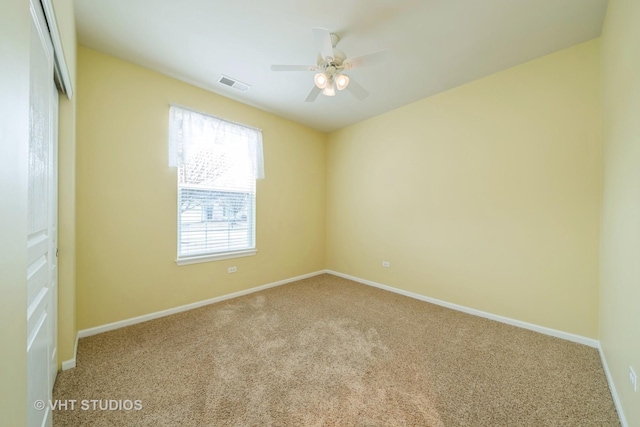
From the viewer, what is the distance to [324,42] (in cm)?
187

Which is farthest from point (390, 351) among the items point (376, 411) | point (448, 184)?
point (448, 184)

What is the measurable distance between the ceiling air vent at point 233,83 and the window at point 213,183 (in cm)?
49

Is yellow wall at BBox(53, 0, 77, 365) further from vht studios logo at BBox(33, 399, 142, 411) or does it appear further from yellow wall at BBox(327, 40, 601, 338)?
yellow wall at BBox(327, 40, 601, 338)

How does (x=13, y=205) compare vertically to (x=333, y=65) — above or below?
below

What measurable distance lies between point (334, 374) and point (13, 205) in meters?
2.01

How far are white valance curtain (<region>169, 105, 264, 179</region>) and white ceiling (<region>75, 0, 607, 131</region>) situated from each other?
0.48 meters

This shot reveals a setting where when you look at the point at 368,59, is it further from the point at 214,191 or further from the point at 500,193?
the point at 214,191

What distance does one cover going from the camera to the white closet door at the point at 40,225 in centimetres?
108

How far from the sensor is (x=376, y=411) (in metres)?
1.50

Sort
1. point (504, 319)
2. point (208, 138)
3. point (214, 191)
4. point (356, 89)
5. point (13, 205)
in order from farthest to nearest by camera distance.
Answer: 1. point (214, 191)
2. point (208, 138)
3. point (504, 319)
4. point (356, 89)
5. point (13, 205)

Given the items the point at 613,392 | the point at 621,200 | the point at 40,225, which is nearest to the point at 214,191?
the point at 40,225

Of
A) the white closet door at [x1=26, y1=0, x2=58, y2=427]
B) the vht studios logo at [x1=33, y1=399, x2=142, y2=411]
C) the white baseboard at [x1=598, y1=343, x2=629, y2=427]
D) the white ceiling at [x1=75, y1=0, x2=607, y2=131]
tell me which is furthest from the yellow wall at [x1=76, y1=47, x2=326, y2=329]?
the white baseboard at [x1=598, y1=343, x2=629, y2=427]

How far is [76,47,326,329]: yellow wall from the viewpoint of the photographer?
2.36 metres

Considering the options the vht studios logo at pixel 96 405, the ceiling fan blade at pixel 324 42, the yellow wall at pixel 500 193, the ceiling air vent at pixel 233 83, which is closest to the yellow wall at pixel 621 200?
the yellow wall at pixel 500 193
